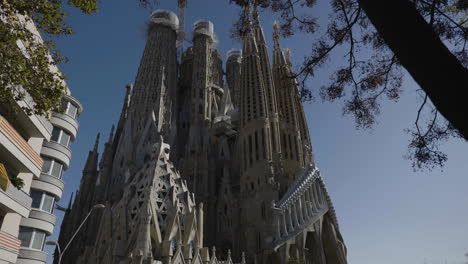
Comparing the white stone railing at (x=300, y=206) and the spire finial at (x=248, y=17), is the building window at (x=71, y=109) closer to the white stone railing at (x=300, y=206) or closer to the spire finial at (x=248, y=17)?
the spire finial at (x=248, y=17)

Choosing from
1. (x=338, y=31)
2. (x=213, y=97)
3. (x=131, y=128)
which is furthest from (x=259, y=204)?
(x=338, y=31)

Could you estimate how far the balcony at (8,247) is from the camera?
45.6 feet

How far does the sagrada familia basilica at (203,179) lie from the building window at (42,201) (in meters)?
5.30

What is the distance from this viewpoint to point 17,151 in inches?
584

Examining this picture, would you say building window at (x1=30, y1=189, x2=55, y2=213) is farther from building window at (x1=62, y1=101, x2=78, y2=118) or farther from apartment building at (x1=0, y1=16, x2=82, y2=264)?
building window at (x1=62, y1=101, x2=78, y2=118)

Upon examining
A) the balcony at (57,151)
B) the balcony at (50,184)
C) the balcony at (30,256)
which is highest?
the balcony at (57,151)

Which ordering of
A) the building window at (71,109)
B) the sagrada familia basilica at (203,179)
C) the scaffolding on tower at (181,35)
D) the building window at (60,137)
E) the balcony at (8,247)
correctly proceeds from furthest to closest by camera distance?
1. the scaffolding on tower at (181,35)
2. the sagrada familia basilica at (203,179)
3. the building window at (71,109)
4. the building window at (60,137)
5. the balcony at (8,247)

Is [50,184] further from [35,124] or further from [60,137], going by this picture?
[35,124]

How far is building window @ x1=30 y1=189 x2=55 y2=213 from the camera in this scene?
1761 cm

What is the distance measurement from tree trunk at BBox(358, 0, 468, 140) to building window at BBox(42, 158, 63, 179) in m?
18.3

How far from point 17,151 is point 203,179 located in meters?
22.2

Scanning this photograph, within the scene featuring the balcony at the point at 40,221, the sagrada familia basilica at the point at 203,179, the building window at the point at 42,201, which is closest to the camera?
the balcony at the point at 40,221

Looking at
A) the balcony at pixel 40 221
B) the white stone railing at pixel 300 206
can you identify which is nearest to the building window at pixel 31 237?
the balcony at pixel 40 221

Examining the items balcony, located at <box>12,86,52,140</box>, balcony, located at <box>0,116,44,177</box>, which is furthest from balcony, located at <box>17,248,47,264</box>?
balcony, located at <box>12,86,52,140</box>
